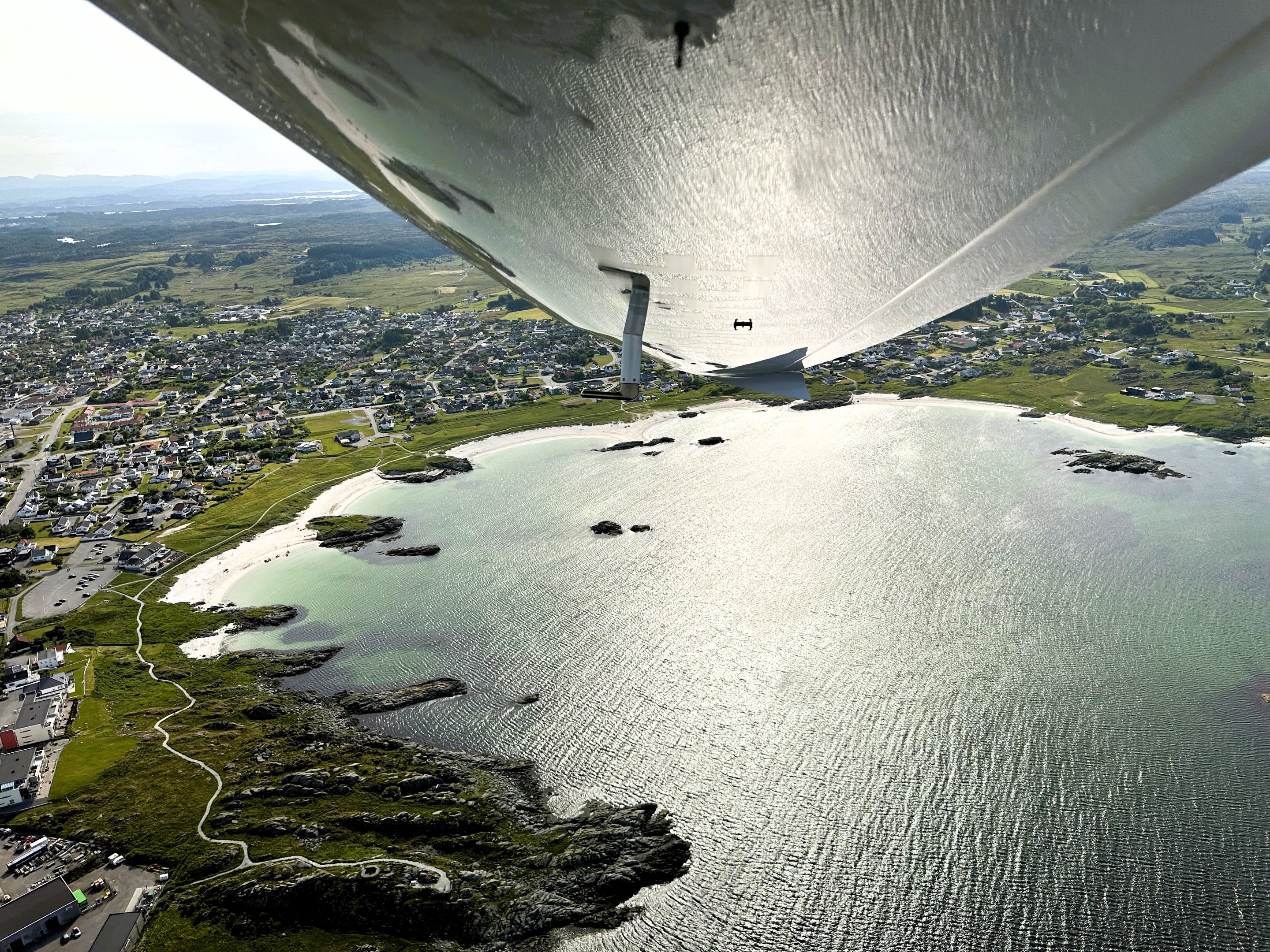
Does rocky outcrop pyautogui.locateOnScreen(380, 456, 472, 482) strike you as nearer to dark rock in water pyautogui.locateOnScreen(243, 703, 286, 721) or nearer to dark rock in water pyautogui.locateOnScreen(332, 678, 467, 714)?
dark rock in water pyautogui.locateOnScreen(332, 678, 467, 714)

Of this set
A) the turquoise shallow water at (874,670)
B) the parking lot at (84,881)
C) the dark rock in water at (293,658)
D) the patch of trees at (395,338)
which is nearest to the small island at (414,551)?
the turquoise shallow water at (874,670)

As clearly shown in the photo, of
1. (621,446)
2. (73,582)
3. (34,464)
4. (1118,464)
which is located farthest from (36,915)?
(1118,464)

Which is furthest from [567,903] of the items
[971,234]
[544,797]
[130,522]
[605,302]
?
[130,522]

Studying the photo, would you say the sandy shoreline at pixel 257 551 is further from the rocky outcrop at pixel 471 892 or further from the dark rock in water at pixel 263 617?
the rocky outcrop at pixel 471 892

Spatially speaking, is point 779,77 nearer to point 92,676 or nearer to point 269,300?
point 92,676

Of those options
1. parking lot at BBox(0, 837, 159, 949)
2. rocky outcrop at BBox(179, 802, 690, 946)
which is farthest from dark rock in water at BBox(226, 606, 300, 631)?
rocky outcrop at BBox(179, 802, 690, 946)
